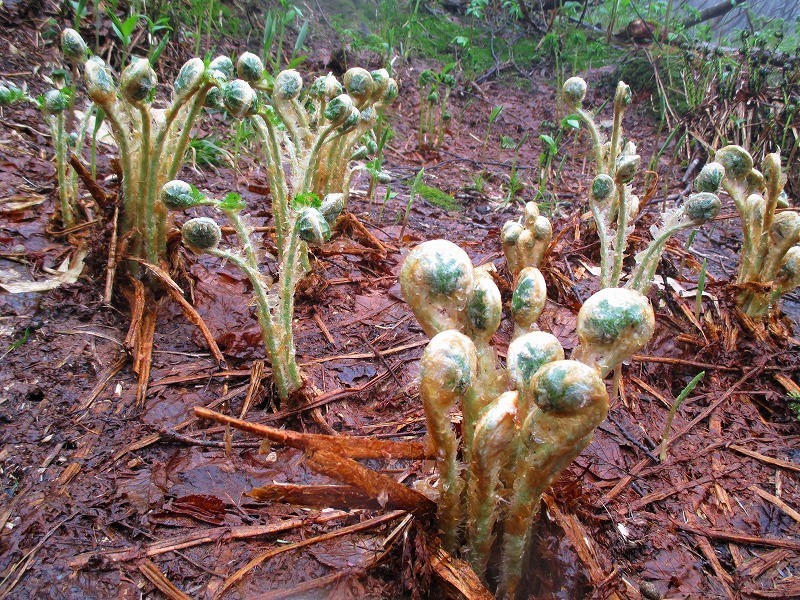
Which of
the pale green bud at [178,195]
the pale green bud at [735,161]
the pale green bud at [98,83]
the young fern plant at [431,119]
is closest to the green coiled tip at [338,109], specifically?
the pale green bud at [178,195]

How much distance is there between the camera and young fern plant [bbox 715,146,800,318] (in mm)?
1728

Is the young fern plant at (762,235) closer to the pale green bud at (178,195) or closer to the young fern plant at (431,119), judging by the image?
the pale green bud at (178,195)

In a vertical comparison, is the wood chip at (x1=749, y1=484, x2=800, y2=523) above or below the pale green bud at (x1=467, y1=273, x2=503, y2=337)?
below

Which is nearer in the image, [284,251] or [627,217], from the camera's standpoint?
[284,251]

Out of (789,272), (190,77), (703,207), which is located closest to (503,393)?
(703,207)

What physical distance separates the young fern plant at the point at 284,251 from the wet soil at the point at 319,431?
121mm

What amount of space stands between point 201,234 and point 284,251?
0.20 metres

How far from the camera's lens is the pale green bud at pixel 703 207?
4.50 ft

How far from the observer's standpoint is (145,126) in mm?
1438

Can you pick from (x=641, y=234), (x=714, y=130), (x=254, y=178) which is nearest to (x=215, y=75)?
(x=254, y=178)

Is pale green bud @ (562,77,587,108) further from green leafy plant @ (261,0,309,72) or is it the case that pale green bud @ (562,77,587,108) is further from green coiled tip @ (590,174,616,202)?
green leafy plant @ (261,0,309,72)

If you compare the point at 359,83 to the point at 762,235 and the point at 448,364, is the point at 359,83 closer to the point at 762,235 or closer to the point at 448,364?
the point at 448,364

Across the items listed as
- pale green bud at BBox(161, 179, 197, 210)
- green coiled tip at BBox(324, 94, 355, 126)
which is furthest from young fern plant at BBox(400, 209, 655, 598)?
green coiled tip at BBox(324, 94, 355, 126)

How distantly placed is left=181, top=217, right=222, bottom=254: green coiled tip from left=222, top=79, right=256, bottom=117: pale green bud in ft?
1.19
